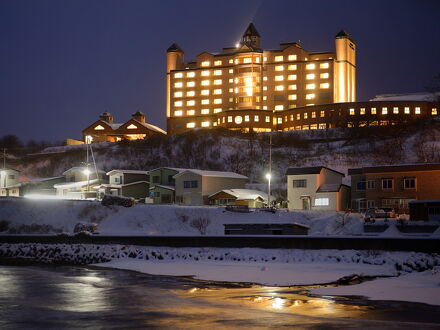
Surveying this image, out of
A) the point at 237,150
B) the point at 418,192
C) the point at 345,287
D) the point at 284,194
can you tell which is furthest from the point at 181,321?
the point at 237,150

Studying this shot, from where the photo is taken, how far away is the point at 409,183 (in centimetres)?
5428

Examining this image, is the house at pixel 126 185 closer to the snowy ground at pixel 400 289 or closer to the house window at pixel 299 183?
the house window at pixel 299 183

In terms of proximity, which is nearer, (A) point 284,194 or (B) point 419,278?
(B) point 419,278

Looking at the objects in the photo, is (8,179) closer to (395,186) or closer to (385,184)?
(385,184)

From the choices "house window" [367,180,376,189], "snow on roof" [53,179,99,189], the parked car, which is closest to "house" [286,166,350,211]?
"house window" [367,180,376,189]

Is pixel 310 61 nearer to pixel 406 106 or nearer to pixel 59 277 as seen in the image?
pixel 406 106

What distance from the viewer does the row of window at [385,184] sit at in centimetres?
5419

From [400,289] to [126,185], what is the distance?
178 ft

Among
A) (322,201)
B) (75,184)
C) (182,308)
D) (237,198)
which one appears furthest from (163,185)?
(182,308)

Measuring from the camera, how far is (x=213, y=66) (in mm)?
115938

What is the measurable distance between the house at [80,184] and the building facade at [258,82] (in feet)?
110

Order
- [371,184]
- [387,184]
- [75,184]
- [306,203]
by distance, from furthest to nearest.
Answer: [75,184], [306,203], [371,184], [387,184]

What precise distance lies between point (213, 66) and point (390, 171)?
217 ft

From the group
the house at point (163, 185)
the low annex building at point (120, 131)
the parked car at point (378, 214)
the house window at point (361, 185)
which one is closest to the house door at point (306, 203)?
the house window at point (361, 185)
